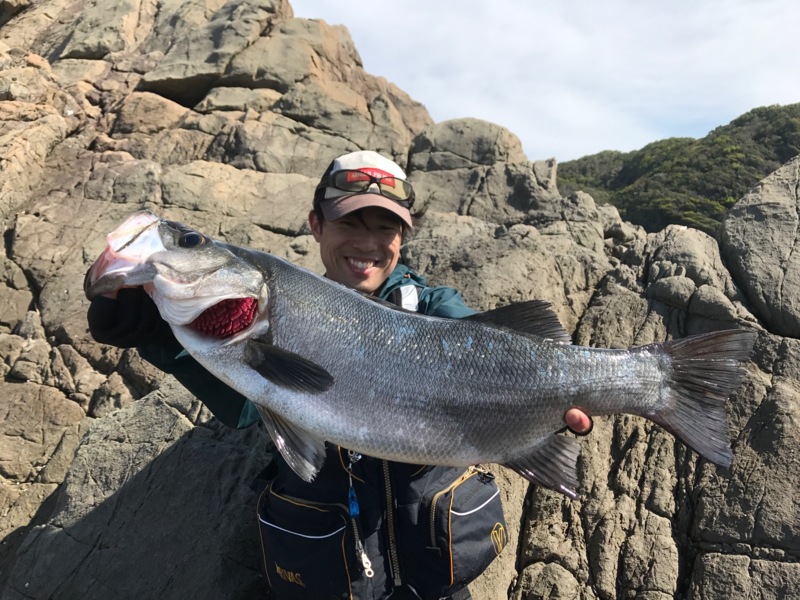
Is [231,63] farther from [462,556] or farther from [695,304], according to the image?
[462,556]

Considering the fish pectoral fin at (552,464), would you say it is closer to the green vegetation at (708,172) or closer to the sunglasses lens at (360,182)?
the sunglasses lens at (360,182)

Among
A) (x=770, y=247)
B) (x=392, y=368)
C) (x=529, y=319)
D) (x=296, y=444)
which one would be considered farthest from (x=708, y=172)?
(x=296, y=444)

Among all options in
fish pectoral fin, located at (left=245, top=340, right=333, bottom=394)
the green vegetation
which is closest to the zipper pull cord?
fish pectoral fin, located at (left=245, top=340, right=333, bottom=394)

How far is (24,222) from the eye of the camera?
8102 millimetres

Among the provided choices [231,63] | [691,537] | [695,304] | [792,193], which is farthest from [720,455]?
[231,63]

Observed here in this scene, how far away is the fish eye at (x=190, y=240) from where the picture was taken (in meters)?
2.44

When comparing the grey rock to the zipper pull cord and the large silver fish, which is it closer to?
the large silver fish

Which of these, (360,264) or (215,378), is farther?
(360,264)

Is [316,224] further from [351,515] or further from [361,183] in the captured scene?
[351,515]

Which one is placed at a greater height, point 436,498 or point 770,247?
point 770,247

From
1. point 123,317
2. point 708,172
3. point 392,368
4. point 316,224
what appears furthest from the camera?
point 708,172

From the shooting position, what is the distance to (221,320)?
2.41 metres

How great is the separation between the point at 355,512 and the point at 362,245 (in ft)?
4.87

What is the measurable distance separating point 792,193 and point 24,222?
9.48 meters
